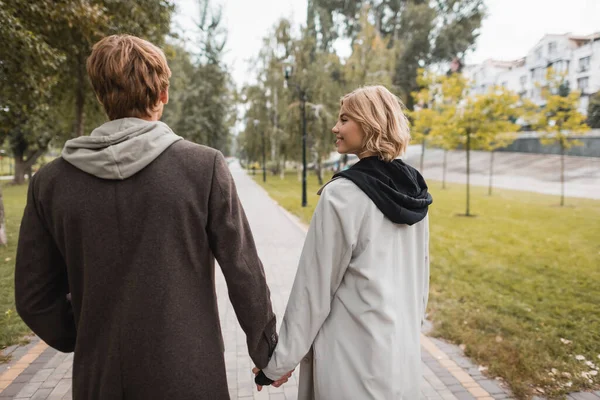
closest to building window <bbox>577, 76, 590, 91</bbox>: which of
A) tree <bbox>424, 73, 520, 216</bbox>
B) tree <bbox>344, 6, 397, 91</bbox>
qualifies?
tree <bbox>424, 73, 520, 216</bbox>

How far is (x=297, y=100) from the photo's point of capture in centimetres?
2423

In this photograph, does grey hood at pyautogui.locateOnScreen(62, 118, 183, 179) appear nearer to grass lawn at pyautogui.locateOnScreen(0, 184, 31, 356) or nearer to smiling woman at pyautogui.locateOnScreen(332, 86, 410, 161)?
smiling woman at pyautogui.locateOnScreen(332, 86, 410, 161)

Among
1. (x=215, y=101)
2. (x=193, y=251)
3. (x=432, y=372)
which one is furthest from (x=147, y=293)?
(x=215, y=101)

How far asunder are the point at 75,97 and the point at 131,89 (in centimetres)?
1257

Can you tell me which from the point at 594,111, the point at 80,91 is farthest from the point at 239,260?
the point at 594,111

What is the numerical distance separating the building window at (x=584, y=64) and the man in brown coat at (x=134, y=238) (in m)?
16.6

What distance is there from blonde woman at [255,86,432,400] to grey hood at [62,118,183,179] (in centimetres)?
65

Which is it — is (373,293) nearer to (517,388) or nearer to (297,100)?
(517,388)

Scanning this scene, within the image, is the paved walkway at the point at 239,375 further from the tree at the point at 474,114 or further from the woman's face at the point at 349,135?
the tree at the point at 474,114

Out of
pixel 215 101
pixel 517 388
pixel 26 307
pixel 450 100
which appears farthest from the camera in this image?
pixel 215 101

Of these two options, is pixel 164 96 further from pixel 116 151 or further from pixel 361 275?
pixel 361 275

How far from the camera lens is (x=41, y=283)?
1.38m

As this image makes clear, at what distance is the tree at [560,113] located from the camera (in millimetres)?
14898

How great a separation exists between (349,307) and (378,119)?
2.42ft
